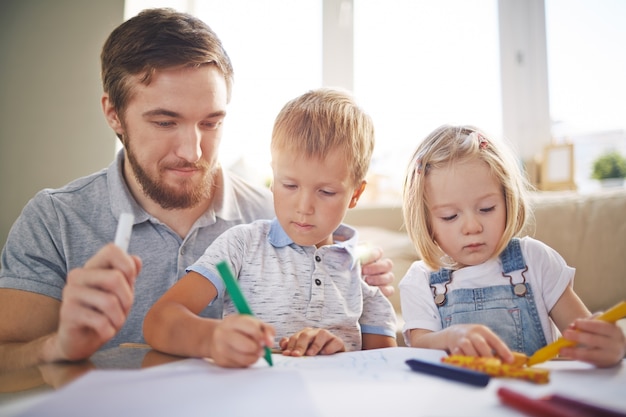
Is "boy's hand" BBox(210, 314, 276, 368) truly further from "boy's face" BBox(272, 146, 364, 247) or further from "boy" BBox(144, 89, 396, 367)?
"boy's face" BBox(272, 146, 364, 247)

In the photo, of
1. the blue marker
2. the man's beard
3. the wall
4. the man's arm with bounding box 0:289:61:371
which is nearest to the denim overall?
the blue marker

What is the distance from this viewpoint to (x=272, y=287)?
94cm

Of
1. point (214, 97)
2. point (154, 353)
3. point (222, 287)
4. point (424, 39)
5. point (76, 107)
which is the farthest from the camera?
point (424, 39)

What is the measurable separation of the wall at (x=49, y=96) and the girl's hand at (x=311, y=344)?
1555 millimetres

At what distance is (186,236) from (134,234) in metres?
0.12

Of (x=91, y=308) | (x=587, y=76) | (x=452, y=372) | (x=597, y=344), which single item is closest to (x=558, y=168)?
(x=587, y=76)

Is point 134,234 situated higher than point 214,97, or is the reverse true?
point 214,97

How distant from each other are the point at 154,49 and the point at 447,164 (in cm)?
70

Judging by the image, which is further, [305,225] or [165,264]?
[165,264]

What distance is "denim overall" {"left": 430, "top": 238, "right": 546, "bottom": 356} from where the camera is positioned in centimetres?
96

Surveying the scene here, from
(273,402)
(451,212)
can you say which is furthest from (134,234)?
(273,402)

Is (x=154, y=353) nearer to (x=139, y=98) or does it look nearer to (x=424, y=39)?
(x=139, y=98)

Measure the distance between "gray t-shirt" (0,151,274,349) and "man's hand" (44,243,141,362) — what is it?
18.9 inches

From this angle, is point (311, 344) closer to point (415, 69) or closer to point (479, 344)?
point (479, 344)
